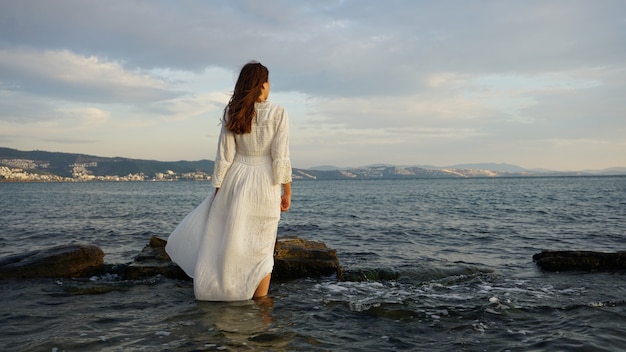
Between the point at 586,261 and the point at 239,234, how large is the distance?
781 cm

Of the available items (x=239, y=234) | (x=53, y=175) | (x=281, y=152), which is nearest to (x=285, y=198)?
(x=281, y=152)

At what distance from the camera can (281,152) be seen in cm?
582

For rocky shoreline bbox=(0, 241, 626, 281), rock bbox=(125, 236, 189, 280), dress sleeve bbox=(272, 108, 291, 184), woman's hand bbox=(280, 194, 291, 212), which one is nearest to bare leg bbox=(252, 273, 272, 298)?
woman's hand bbox=(280, 194, 291, 212)

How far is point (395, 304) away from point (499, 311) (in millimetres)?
1456

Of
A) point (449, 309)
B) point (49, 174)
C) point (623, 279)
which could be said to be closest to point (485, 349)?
point (449, 309)

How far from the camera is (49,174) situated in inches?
6890

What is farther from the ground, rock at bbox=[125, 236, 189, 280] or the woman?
the woman

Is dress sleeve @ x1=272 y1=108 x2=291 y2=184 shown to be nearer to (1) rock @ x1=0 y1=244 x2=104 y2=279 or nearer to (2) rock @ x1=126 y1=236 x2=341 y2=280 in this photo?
(2) rock @ x1=126 y1=236 x2=341 y2=280

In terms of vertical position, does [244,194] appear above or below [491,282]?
above

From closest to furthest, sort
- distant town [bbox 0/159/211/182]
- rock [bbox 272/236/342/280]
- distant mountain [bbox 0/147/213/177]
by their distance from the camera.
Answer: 1. rock [bbox 272/236/342/280]
2. distant town [bbox 0/159/211/182]
3. distant mountain [bbox 0/147/213/177]

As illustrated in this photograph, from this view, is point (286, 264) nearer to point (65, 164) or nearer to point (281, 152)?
point (281, 152)

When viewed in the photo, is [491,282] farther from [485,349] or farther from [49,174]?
[49,174]

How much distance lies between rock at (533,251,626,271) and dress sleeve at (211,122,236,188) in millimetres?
7659

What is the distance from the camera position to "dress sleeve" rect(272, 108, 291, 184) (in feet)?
19.1
